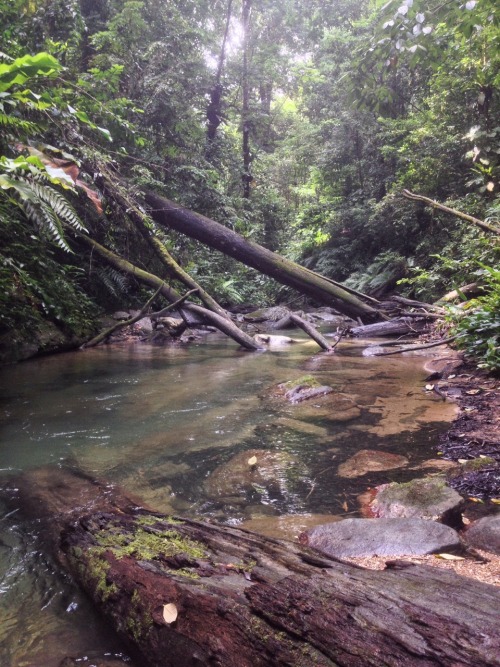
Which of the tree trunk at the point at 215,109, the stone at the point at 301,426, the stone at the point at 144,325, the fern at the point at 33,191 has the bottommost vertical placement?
Answer: the stone at the point at 301,426

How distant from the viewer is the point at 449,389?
462 cm

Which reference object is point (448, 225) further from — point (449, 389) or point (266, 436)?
point (266, 436)

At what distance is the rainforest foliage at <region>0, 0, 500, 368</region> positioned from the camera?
374 centimetres

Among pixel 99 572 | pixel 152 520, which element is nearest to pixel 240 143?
pixel 152 520

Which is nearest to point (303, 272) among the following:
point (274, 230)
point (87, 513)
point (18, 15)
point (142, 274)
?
point (142, 274)

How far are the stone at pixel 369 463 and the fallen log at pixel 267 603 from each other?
1295 mm

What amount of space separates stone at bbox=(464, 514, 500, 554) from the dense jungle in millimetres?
10

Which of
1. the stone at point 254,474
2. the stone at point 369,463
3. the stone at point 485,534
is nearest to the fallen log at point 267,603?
the stone at point 485,534

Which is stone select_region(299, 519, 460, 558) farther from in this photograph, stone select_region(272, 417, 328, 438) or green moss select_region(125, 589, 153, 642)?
stone select_region(272, 417, 328, 438)

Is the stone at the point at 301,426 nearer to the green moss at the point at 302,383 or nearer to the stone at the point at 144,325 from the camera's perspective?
the green moss at the point at 302,383

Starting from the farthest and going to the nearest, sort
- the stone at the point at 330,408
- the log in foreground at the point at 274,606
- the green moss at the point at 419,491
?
1. the stone at the point at 330,408
2. the green moss at the point at 419,491
3. the log in foreground at the point at 274,606

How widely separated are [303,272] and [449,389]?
17.9ft

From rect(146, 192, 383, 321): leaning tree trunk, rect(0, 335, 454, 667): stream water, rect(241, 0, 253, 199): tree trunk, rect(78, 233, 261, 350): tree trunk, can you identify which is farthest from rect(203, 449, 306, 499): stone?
rect(241, 0, 253, 199): tree trunk

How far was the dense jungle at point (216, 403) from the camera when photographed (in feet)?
4.45
